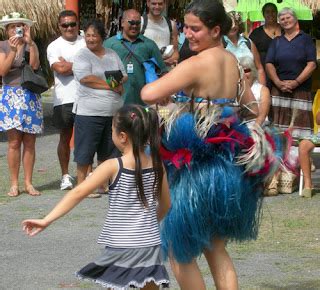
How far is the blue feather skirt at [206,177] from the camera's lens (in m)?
5.23

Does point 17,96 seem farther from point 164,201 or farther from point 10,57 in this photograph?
point 164,201

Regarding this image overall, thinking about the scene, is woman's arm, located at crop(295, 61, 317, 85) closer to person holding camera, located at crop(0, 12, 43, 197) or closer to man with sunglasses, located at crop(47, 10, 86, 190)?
man with sunglasses, located at crop(47, 10, 86, 190)

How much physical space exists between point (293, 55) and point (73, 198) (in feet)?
20.4

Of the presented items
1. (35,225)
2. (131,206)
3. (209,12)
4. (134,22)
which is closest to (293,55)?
(134,22)

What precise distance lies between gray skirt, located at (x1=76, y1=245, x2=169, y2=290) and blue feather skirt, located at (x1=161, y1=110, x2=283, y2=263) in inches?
14.7

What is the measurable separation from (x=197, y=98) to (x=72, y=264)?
233 centimetres

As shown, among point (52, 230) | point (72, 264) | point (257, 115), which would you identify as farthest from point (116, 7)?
point (257, 115)

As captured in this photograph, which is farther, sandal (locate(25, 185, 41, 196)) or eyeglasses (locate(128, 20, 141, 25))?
eyeglasses (locate(128, 20, 141, 25))

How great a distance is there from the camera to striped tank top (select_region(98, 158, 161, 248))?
4941 mm

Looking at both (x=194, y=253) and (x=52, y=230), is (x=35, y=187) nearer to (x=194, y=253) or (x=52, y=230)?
(x=52, y=230)

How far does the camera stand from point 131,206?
496cm

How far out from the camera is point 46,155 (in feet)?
44.3

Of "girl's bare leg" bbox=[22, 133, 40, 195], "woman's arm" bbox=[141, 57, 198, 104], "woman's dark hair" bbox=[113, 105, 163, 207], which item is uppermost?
"woman's arm" bbox=[141, 57, 198, 104]

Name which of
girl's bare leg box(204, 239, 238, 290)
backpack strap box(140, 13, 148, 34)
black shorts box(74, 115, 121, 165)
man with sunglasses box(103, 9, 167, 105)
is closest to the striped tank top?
girl's bare leg box(204, 239, 238, 290)
